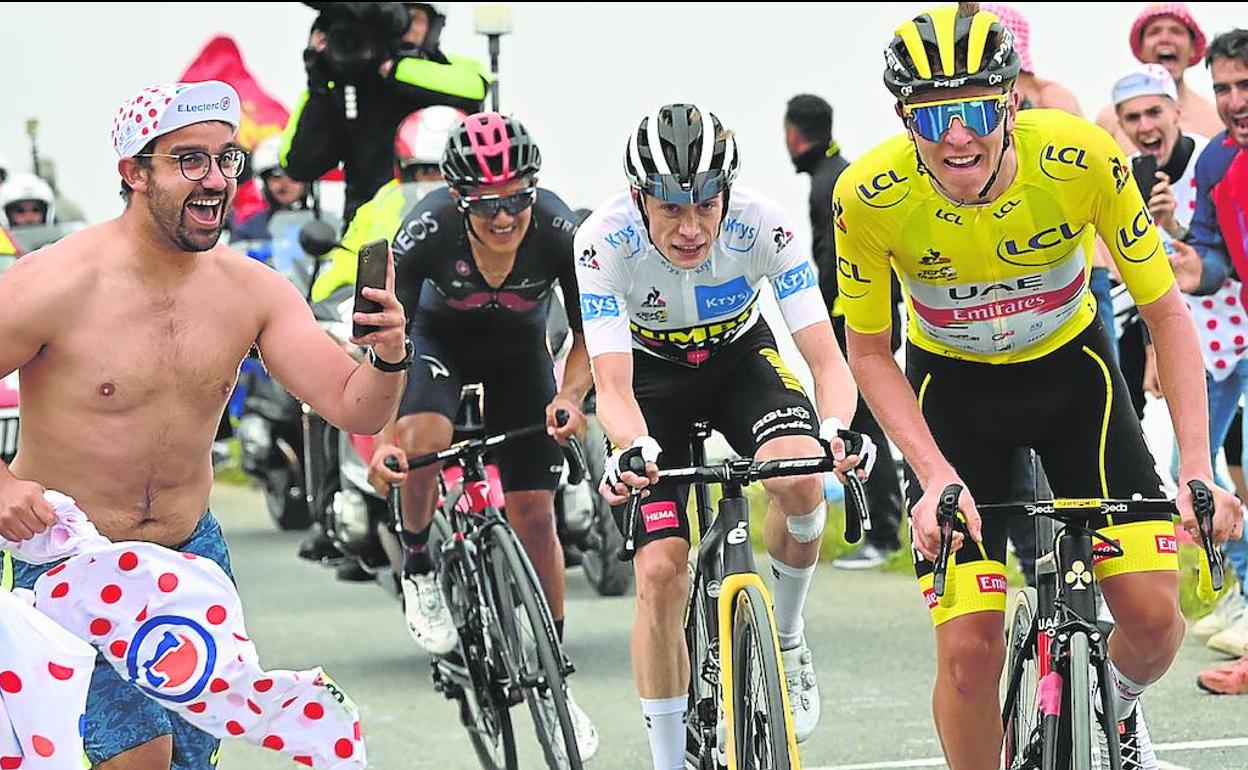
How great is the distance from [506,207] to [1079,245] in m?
2.68

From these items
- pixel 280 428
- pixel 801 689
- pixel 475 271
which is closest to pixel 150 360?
pixel 801 689

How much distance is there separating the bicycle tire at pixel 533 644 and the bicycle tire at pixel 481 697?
8.0 inches

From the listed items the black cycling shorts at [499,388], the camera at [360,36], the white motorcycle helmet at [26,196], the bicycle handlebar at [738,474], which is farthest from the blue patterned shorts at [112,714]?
the white motorcycle helmet at [26,196]

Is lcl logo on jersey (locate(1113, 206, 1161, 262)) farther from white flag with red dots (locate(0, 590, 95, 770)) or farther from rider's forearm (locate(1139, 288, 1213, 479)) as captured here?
white flag with red dots (locate(0, 590, 95, 770))

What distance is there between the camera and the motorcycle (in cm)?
1617

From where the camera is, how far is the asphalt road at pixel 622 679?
8180 mm

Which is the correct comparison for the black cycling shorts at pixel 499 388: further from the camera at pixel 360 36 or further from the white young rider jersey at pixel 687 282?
the camera at pixel 360 36

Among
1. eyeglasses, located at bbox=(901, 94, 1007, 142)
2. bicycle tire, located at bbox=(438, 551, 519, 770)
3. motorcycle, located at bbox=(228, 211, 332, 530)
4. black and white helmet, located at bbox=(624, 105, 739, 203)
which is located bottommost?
motorcycle, located at bbox=(228, 211, 332, 530)

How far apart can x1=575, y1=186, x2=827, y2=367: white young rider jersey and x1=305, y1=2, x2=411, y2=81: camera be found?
15.4 feet

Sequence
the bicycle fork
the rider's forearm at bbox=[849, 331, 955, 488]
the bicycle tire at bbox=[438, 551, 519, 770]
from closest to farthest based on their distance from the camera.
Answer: the rider's forearm at bbox=[849, 331, 955, 488], the bicycle fork, the bicycle tire at bbox=[438, 551, 519, 770]

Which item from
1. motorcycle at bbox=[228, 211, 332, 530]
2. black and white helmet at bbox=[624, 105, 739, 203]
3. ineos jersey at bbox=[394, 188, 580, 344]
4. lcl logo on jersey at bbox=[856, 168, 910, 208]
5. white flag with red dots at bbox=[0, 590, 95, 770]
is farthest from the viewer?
motorcycle at bbox=[228, 211, 332, 530]

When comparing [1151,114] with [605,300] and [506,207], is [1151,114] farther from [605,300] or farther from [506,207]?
[605,300]

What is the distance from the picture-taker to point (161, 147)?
5469 mm

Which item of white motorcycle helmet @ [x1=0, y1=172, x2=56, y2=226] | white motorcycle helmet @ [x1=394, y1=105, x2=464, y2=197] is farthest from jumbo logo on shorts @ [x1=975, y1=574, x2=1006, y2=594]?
white motorcycle helmet @ [x1=0, y1=172, x2=56, y2=226]
